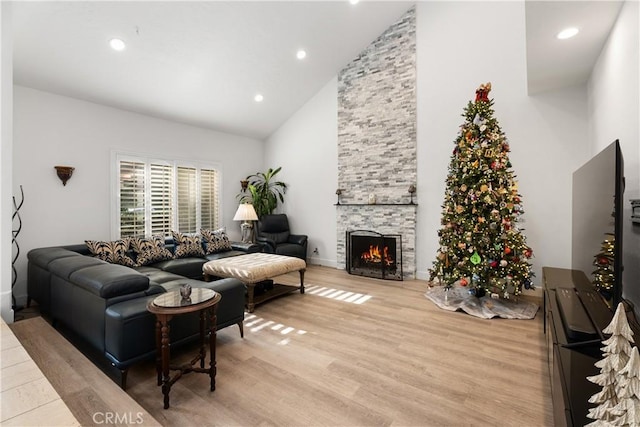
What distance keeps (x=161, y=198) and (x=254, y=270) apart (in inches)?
118

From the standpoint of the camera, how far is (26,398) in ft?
4.60

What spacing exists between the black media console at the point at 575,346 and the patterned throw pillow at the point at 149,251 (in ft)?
15.4

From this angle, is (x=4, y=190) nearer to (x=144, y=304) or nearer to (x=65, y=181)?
(x=144, y=304)

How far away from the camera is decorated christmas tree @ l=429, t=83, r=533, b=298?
3496 millimetres

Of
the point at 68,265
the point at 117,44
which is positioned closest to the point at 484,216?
the point at 68,265

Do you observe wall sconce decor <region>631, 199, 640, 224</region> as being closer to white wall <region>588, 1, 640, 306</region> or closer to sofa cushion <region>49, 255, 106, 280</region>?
white wall <region>588, 1, 640, 306</region>

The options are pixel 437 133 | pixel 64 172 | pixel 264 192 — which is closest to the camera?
pixel 64 172

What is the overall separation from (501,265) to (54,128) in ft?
21.0

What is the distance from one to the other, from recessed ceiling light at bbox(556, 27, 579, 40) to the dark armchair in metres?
4.88

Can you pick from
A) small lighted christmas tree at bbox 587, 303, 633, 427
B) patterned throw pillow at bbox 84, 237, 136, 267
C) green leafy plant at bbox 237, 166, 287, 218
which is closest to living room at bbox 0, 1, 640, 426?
patterned throw pillow at bbox 84, 237, 136, 267

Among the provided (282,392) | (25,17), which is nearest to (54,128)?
(25,17)

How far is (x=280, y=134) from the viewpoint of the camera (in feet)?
23.2

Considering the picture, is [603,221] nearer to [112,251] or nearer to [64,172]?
[112,251]

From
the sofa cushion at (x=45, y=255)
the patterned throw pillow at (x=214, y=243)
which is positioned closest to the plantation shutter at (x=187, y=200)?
the patterned throw pillow at (x=214, y=243)
